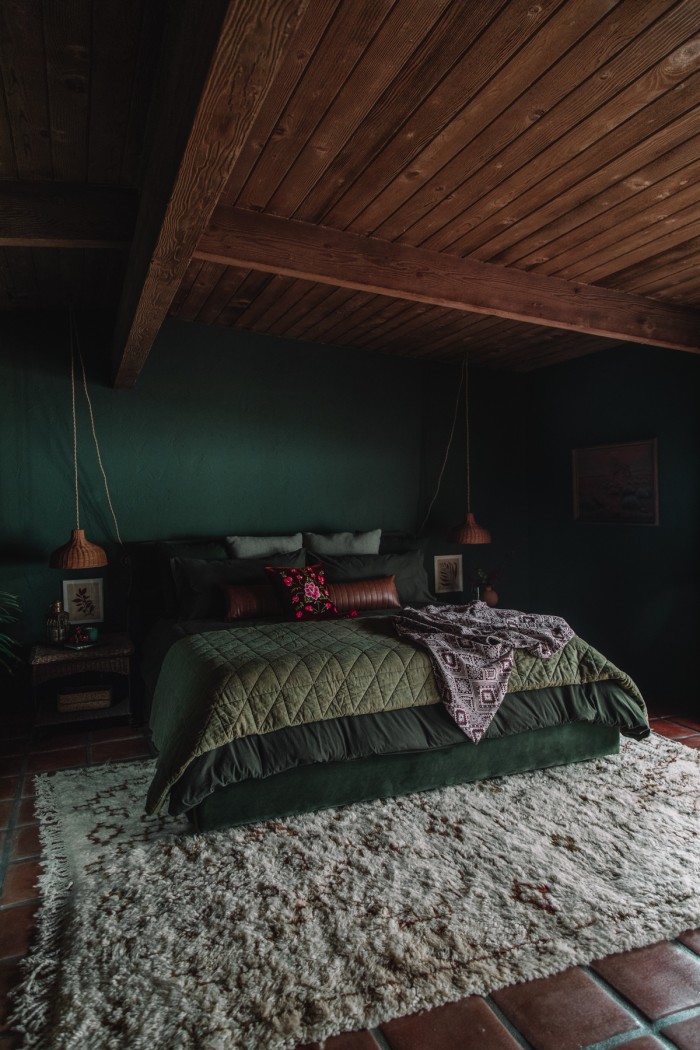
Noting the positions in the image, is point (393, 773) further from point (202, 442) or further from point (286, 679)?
point (202, 442)

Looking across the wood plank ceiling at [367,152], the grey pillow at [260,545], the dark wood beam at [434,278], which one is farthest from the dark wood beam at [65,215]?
the grey pillow at [260,545]

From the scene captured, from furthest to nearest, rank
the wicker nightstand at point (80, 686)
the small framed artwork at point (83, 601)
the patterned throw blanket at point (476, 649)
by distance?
1. the small framed artwork at point (83, 601)
2. the wicker nightstand at point (80, 686)
3. the patterned throw blanket at point (476, 649)

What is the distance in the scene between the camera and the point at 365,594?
4059mm

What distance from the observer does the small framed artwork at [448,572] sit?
17.0 ft

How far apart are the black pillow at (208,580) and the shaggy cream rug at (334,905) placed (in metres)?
1.16

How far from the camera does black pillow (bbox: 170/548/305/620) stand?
380 cm

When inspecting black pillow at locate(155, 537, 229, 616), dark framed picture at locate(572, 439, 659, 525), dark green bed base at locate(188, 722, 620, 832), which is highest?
dark framed picture at locate(572, 439, 659, 525)

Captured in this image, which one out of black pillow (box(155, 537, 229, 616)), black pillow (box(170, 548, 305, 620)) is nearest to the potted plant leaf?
black pillow (box(155, 537, 229, 616))

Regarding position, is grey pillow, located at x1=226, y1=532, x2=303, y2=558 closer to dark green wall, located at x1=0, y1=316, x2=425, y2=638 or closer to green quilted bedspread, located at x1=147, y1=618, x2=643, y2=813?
dark green wall, located at x1=0, y1=316, x2=425, y2=638

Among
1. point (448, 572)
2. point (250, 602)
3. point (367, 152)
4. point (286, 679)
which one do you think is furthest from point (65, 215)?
point (448, 572)

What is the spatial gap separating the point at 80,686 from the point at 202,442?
1760 mm

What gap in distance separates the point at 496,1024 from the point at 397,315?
3586 millimetres

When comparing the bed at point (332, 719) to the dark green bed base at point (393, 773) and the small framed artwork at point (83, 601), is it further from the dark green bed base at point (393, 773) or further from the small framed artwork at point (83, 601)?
the small framed artwork at point (83, 601)

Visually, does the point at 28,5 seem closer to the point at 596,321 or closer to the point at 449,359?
the point at 596,321
